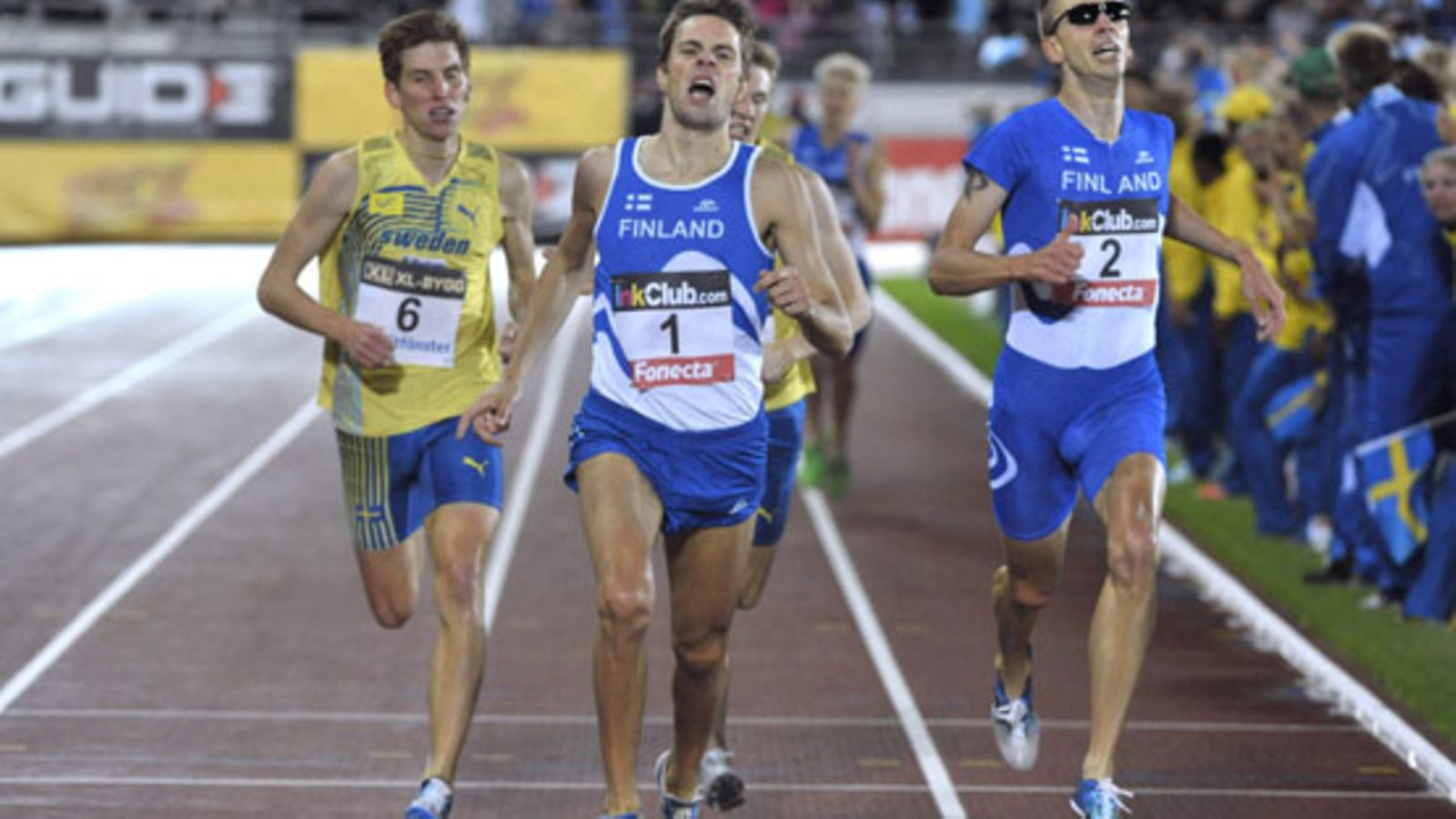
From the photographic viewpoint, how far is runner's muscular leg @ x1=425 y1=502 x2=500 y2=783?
24.8 ft

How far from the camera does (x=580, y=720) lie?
9570 millimetres

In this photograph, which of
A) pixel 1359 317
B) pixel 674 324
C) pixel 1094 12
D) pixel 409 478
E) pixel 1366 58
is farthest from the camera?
pixel 1359 317

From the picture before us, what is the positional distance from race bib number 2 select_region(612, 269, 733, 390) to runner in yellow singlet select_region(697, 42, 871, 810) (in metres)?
0.25

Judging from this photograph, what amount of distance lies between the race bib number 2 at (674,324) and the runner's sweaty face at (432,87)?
115 cm

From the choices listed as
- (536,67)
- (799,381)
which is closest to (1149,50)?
(536,67)

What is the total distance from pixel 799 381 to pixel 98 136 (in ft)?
76.7

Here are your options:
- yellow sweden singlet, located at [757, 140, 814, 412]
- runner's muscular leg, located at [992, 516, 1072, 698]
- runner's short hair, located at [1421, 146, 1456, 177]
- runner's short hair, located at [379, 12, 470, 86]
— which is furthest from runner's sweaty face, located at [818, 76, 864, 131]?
runner's short hair, located at [379, 12, 470, 86]

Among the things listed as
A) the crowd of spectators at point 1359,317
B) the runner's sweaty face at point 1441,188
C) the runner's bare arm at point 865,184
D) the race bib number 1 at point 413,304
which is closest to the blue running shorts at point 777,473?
the race bib number 1 at point 413,304

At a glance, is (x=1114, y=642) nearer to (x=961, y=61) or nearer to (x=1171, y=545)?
(x=1171, y=545)

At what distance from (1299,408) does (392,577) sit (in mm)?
5995

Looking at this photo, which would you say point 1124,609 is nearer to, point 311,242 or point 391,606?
point 391,606

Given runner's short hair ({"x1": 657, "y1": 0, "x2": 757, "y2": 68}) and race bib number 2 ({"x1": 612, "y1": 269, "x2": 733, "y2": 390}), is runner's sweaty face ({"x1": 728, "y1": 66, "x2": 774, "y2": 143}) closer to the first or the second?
runner's short hair ({"x1": 657, "y1": 0, "x2": 757, "y2": 68})

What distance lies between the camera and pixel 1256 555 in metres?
→ 13.2

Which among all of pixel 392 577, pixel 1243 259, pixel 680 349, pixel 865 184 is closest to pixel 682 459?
pixel 680 349
